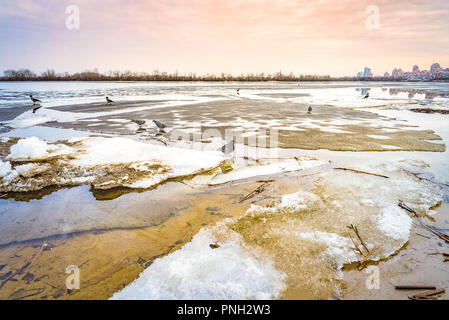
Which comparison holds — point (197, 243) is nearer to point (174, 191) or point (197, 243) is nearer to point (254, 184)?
point (174, 191)

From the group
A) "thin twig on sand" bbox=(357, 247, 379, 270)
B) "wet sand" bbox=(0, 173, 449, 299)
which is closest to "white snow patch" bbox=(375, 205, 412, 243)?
"wet sand" bbox=(0, 173, 449, 299)

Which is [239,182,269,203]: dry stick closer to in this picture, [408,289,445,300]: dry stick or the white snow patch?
the white snow patch

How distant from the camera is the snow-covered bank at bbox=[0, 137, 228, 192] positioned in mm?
4621

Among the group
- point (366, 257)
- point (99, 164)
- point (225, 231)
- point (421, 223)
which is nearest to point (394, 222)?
point (421, 223)

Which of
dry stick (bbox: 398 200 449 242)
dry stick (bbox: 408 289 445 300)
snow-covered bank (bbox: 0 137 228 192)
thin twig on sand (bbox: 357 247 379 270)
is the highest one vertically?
snow-covered bank (bbox: 0 137 228 192)

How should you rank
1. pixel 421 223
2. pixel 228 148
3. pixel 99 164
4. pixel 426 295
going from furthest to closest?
pixel 228 148 < pixel 99 164 < pixel 421 223 < pixel 426 295

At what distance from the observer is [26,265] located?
254 cm

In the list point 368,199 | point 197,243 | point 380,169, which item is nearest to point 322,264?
point 197,243

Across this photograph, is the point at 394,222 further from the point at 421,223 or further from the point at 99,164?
the point at 99,164

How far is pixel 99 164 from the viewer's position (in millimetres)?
5441

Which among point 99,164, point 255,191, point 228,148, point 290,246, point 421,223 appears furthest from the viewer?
point 228,148

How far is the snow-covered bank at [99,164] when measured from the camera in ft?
15.2

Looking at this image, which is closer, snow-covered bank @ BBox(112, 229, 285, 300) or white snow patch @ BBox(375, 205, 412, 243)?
snow-covered bank @ BBox(112, 229, 285, 300)

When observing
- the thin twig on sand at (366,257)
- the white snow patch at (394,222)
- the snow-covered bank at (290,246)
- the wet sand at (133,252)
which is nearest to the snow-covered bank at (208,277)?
the snow-covered bank at (290,246)
